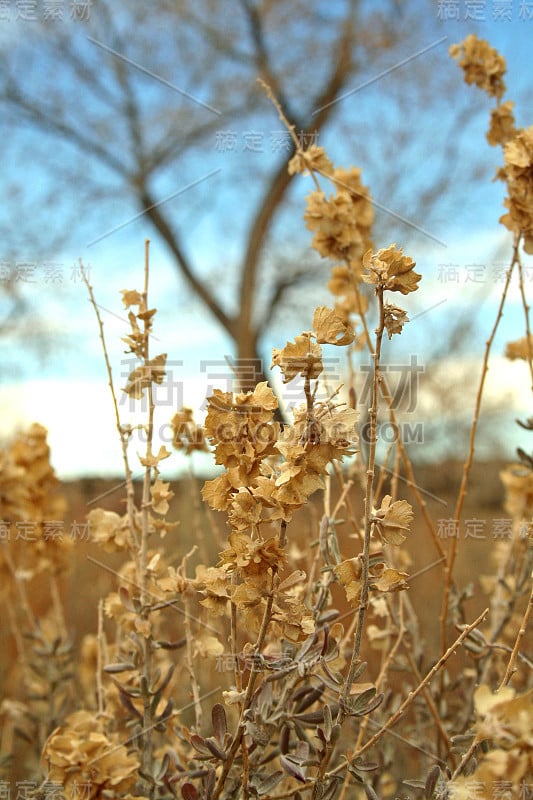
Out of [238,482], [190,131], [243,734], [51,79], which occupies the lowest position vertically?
[243,734]

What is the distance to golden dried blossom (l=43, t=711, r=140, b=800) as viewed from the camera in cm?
67

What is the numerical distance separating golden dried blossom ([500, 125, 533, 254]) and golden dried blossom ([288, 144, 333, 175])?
211mm

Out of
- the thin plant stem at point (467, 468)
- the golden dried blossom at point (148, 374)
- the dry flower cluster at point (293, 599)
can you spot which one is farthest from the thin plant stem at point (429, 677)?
the golden dried blossom at point (148, 374)

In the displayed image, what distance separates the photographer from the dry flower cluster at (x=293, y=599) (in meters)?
0.52

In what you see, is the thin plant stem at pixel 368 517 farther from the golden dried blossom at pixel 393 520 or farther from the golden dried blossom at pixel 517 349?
the golden dried blossom at pixel 517 349

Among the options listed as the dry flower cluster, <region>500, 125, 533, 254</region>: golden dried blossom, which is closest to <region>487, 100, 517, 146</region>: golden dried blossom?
the dry flower cluster

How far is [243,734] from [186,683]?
1107 millimetres

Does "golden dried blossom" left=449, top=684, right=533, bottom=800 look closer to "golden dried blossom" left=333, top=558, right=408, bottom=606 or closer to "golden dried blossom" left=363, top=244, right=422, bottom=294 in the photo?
"golden dried blossom" left=333, top=558, right=408, bottom=606

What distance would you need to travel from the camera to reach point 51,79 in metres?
4.96

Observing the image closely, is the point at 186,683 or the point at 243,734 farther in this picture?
the point at 186,683

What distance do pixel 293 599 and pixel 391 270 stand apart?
24 centimetres

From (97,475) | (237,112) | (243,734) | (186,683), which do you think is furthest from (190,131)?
(243,734)

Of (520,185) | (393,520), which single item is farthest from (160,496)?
(520,185)

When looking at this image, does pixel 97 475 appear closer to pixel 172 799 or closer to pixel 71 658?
pixel 71 658
